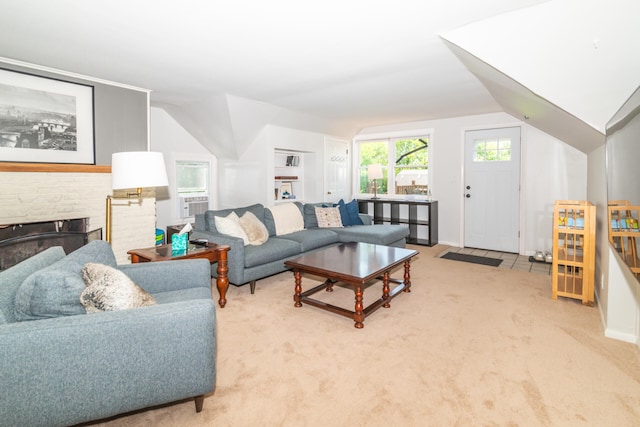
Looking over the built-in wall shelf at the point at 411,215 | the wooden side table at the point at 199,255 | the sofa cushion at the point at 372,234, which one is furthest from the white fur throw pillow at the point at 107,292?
the built-in wall shelf at the point at 411,215

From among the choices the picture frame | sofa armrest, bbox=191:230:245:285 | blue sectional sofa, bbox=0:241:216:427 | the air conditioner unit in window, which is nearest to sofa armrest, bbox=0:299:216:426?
blue sectional sofa, bbox=0:241:216:427

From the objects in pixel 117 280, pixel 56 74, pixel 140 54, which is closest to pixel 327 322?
pixel 117 280

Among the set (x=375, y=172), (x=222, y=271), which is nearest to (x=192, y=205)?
(x=222, y=271)

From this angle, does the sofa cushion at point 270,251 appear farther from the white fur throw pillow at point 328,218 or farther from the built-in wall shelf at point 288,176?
the built-in wall shelf at point 288,176

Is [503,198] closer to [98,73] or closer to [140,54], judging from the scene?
[140,54]

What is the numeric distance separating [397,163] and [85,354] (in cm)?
578

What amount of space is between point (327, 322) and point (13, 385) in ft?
6.40

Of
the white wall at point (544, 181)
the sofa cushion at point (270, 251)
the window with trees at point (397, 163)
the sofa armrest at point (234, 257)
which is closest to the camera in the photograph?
the sofa armrest at point (234, 257)

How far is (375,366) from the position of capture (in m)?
2.10

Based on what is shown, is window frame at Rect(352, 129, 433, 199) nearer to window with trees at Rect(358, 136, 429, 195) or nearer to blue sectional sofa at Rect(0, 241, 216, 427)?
window with trees at Rect(358, 136, 429, 195)

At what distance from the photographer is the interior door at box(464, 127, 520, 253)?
16.9ft

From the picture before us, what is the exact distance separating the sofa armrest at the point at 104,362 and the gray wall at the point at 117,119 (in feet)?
9.63

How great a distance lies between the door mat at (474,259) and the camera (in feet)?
15.3

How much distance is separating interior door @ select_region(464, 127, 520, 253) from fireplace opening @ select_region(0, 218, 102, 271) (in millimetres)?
5378
